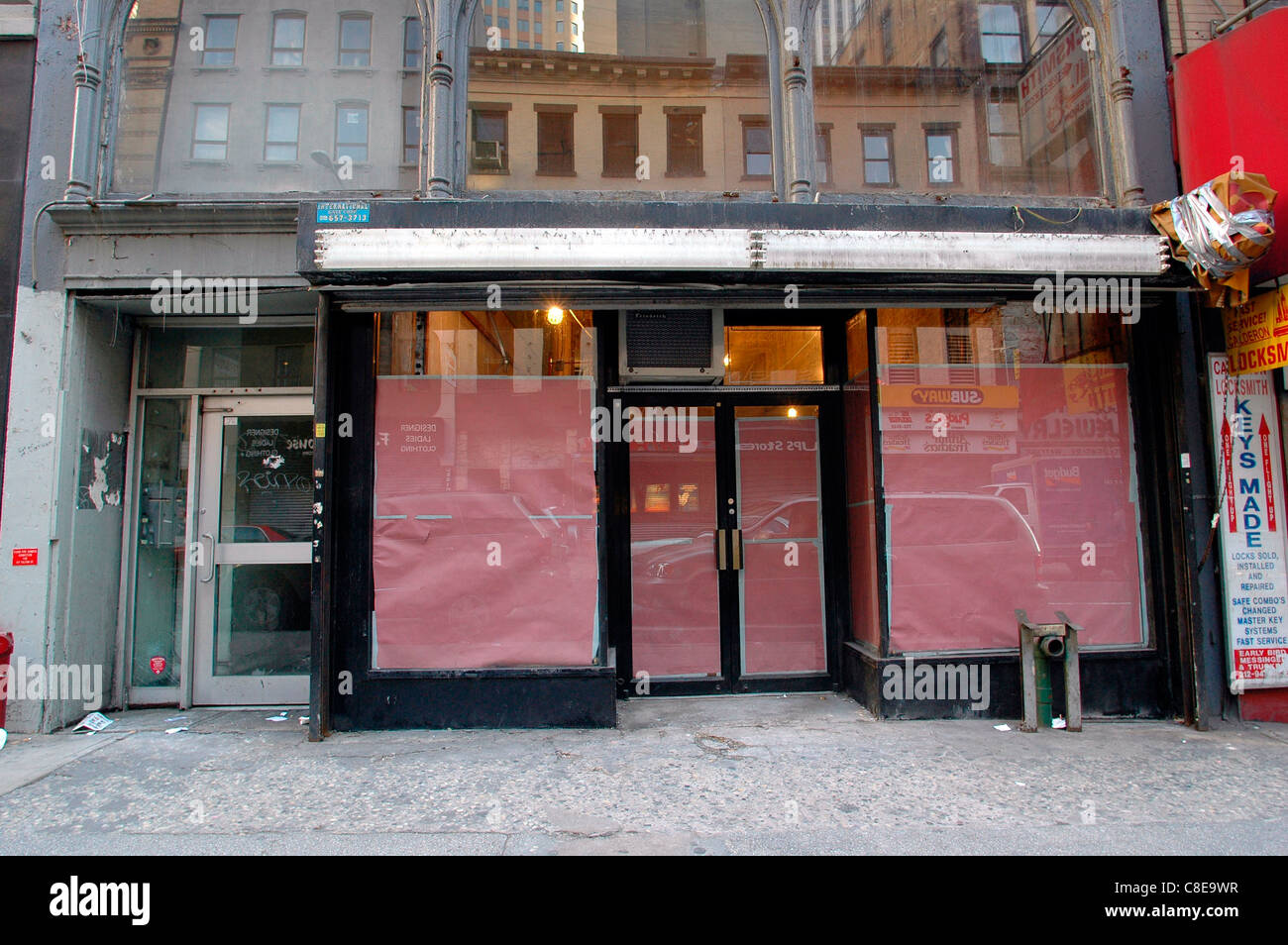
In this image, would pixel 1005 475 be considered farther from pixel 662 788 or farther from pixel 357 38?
pixel 357 38

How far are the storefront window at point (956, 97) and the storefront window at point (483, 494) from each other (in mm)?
3109

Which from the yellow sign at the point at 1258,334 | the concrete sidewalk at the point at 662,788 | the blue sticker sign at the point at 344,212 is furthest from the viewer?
the yellow sign at the point at 1258,334

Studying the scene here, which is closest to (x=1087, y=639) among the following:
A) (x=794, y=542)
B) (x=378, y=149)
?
(x=794, y=542)

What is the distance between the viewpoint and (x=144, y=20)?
6246 mm

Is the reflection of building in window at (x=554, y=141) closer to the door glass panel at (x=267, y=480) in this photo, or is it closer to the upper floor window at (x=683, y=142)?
the upper floor window at (x=683, y=142)

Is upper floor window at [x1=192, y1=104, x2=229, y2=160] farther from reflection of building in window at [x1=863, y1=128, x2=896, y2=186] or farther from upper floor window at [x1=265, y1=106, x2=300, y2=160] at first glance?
reflection of building in window at [x1=863, y1=128, x2=896, y2=186]

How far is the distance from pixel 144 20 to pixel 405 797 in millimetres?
6835

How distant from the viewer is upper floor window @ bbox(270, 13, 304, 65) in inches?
247

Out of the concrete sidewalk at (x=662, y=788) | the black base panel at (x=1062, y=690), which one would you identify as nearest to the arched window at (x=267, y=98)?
the concrete sidewalk at (x=662, y=788)

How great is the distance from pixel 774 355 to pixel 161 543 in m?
5.78

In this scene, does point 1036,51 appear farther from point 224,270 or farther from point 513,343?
point 224,270

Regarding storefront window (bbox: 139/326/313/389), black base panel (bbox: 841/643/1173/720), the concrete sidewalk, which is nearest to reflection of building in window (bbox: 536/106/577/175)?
storefront window (bbox: 139/326/313/389)

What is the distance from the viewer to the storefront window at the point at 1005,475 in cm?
595

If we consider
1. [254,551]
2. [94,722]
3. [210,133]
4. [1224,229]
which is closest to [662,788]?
[254,551]
